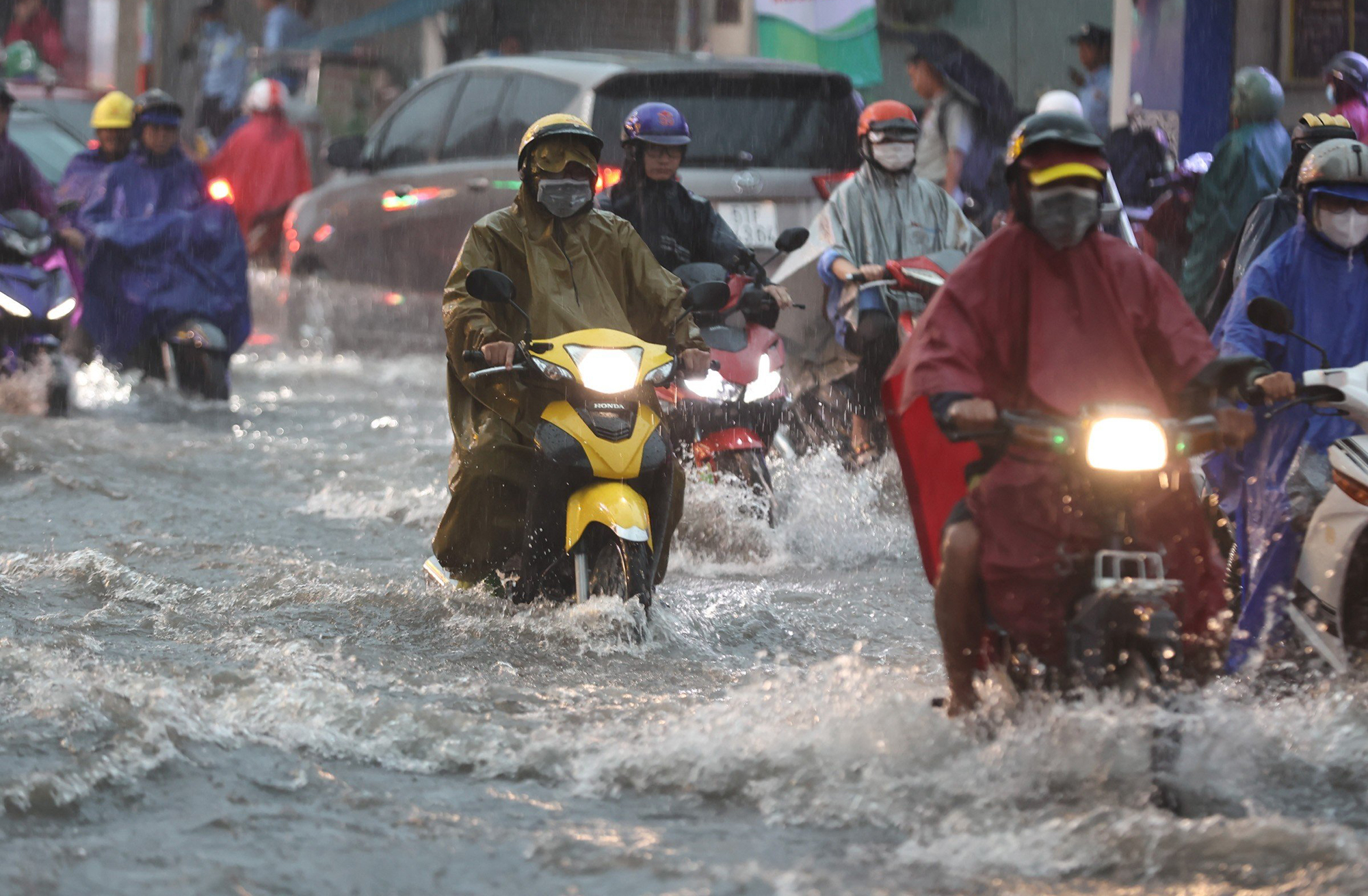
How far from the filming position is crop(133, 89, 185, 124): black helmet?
11328 millimetres

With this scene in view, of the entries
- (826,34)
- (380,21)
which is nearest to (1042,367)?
(826,34)

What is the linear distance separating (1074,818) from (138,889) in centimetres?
186

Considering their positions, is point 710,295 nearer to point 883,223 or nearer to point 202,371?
point 883,223

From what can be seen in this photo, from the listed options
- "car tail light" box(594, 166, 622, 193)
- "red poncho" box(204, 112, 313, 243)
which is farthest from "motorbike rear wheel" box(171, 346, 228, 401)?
"red poncho" box(204, 112, 313, 243)

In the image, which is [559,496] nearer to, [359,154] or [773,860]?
[773,860]

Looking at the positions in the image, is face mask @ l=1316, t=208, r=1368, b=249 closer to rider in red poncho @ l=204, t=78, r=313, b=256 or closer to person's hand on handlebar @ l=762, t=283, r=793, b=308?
person's hand on handlebar @ l=762, t=283, r=793, b=308

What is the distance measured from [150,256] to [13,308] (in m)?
1.03

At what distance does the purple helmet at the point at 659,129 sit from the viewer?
7648mm

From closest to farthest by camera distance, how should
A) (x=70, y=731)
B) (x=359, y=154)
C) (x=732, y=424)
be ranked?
(x=70, y=731), (x=732, y=424), (x=359, y=154)

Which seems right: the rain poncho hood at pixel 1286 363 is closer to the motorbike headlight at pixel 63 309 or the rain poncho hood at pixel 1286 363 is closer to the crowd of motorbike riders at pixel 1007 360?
the crowd of motorbike riders at pixel 1007 360

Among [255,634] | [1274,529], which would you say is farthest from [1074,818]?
[255,634]

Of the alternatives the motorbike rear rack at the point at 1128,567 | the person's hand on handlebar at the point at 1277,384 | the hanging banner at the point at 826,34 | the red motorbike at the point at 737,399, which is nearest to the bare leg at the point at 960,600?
the motorbike rear rack at the point at 1128,567

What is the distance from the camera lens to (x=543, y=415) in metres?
5.79

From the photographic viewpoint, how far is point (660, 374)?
5797mm
